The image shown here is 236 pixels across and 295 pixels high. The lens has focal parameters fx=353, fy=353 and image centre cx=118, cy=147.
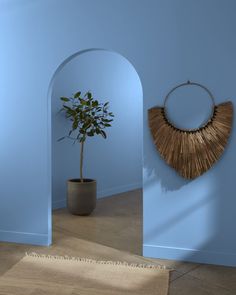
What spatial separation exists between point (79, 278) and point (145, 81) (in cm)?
176

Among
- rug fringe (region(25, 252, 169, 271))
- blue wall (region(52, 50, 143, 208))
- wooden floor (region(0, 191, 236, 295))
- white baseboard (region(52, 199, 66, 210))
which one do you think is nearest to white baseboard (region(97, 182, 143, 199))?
blue wall (region(52, 50, 143, 208))

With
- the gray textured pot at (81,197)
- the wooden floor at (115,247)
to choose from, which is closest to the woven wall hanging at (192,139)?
the wooden floor at (115,247)

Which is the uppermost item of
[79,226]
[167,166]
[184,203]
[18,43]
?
[18,43]

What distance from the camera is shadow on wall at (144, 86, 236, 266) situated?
3.01 meters

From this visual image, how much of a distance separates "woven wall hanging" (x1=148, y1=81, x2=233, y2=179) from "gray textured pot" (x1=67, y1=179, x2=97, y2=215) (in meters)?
1.78

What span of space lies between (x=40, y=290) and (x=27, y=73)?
80.0 inches

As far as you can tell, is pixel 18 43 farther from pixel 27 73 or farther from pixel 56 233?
pixel 56 233

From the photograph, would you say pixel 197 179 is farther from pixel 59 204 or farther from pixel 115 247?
pixel 59 204

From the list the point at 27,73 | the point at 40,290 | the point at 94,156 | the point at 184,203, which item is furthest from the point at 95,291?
the point at 94,156

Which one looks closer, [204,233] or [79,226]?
[204,233]

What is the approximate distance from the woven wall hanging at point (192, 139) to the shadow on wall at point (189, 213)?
0.21 feet

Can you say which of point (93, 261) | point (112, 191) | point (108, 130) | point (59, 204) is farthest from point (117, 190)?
point (93, 261)

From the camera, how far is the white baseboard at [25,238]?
138 inches

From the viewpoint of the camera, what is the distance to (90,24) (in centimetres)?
331
